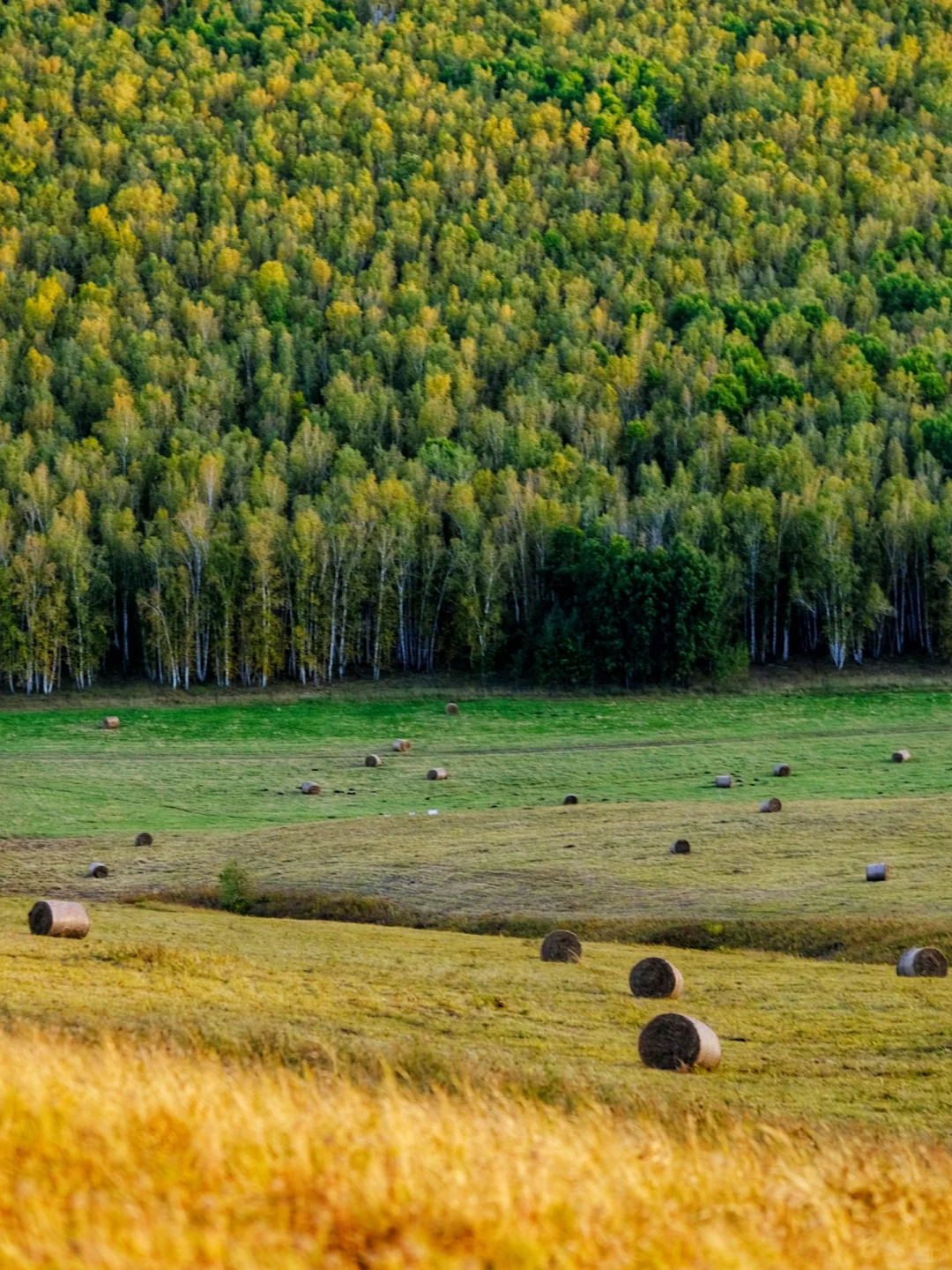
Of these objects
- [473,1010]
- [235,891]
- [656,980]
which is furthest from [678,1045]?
[235,891]

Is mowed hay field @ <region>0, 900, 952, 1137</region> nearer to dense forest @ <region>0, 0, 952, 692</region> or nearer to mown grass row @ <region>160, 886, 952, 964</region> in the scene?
mown grass row @ <region>160, 886, 952, 964</region>

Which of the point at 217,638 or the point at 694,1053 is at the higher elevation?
the point at 217,638

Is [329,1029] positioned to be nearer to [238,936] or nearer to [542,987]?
[542,987]

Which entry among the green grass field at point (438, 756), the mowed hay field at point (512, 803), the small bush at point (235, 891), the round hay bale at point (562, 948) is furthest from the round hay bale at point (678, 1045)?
the green grass field at point (438, 756)

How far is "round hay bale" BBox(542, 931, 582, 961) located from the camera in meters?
31.9

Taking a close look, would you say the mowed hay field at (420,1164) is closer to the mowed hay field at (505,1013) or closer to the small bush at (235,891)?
the mowed hay field at (505,1013)

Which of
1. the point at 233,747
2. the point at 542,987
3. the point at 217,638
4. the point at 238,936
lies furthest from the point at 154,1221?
the point at 217,638

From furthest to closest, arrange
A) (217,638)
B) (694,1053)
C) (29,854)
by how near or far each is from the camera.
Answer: (217,638)
(29,854)
(694,1053)

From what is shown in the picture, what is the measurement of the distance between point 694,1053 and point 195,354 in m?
140

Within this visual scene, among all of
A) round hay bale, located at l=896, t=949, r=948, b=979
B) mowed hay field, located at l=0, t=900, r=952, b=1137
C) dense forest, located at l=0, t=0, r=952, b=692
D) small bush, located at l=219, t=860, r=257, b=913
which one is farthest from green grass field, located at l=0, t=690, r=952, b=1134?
dense forest, located at l=0, t=0, r=952, b=692

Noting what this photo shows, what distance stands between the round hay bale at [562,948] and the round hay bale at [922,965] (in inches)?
255

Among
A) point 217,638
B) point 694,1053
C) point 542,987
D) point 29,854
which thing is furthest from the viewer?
point 217,638

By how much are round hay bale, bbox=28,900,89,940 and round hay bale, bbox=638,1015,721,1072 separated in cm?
1450

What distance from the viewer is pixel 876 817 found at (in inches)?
1944
